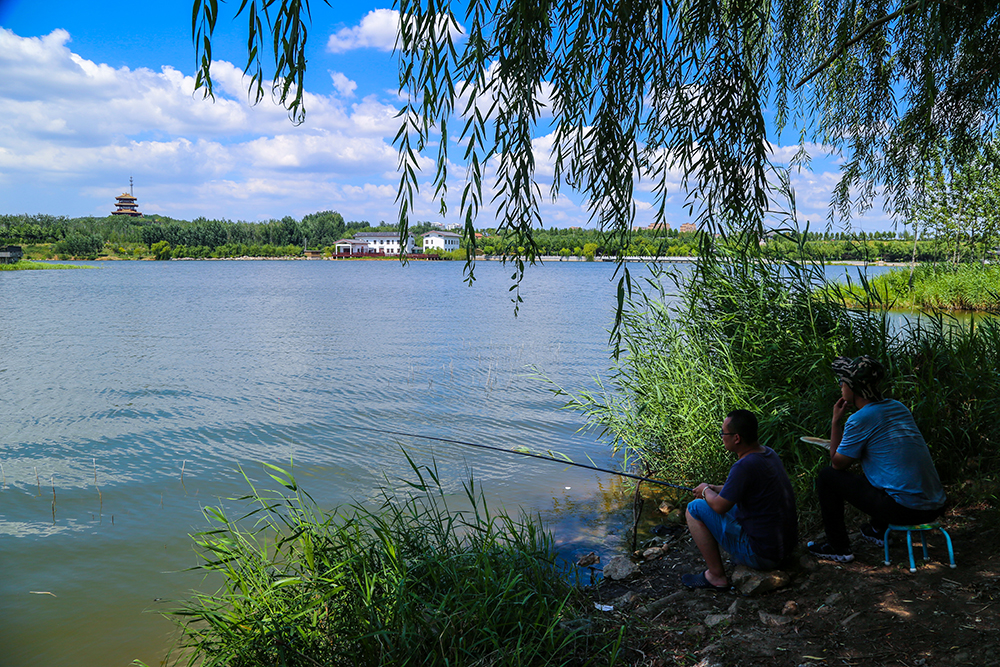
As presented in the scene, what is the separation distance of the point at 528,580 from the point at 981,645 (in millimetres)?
2329

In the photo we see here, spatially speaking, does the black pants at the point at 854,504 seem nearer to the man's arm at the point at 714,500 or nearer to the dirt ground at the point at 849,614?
the dirt ground at the point at 849,614

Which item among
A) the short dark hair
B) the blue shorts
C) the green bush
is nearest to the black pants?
the blue shorts

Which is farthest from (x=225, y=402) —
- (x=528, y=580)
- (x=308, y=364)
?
(x=528, y=580)

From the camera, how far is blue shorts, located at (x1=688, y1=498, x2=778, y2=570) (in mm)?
4105

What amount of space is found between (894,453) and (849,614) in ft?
3.69

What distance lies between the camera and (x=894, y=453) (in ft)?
13.1

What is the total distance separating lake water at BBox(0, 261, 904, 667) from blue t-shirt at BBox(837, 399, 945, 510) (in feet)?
8.36

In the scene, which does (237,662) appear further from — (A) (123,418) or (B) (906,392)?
(A) (123,418)

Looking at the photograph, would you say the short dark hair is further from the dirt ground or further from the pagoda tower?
the pagoda tower

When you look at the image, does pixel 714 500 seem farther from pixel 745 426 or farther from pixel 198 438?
pixel 198 438

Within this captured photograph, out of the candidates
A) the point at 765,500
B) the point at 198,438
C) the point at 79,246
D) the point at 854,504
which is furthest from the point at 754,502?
the point at 79,246

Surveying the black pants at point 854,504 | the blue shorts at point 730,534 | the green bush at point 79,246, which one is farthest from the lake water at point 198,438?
the green bush at point 79,246

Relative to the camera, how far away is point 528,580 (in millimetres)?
3861

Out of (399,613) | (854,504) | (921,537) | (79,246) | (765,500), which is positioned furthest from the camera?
(79,246)
